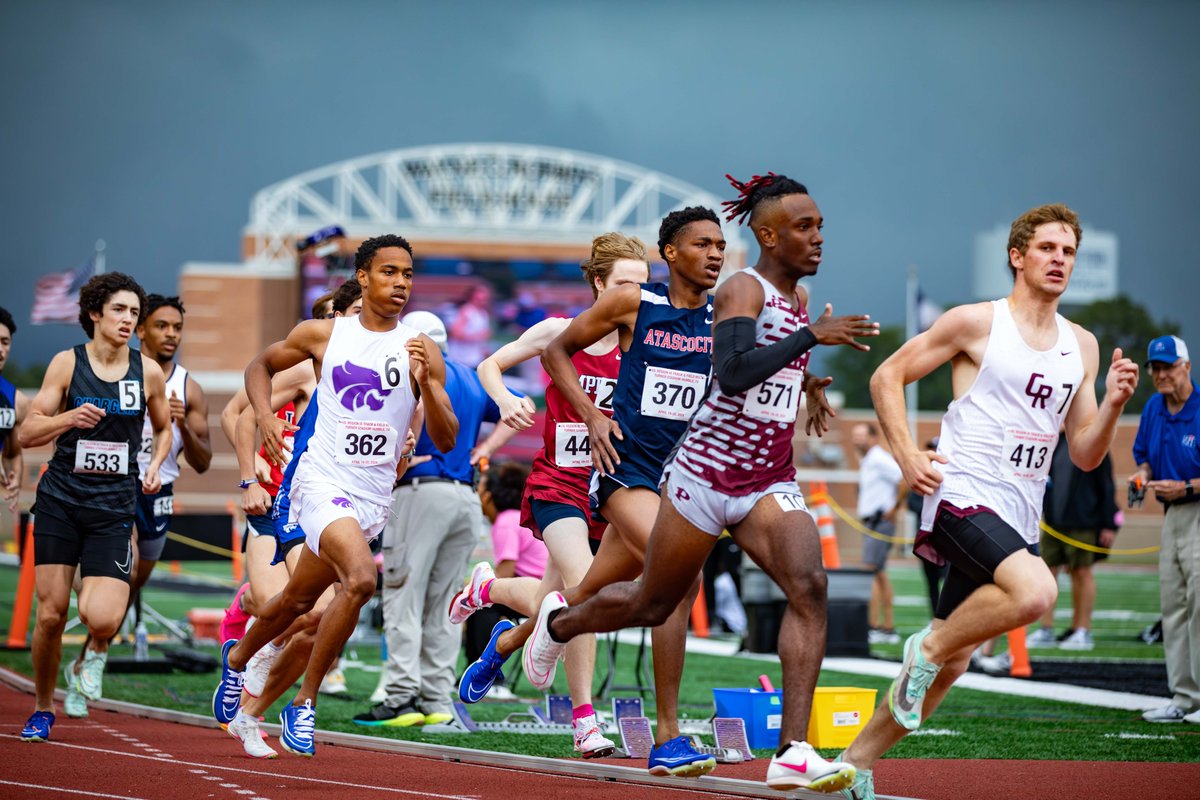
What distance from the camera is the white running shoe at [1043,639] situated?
16375mm

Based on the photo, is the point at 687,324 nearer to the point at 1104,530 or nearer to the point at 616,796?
the point at 616,796

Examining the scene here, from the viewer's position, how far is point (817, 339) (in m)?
5.79

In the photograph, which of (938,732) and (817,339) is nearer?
(817,339)

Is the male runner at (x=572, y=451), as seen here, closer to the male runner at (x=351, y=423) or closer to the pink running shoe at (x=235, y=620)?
the male runner at (x=351, y=423)

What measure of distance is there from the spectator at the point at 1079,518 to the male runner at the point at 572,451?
8.48 metres

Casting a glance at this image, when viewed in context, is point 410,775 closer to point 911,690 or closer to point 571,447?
point 571,447

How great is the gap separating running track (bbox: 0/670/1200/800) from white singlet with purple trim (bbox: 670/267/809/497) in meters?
1.30

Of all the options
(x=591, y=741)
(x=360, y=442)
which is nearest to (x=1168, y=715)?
(x=591, y=741)

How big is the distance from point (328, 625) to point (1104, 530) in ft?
33.5

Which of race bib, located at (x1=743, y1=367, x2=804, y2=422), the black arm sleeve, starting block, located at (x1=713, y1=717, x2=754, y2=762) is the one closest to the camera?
the black arm sleeve

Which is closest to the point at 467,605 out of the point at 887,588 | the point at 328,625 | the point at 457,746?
the point at 457,746

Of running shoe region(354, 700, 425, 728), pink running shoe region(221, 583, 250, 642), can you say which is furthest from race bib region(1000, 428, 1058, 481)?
pink running shoe region(221, 583, 250, 642)

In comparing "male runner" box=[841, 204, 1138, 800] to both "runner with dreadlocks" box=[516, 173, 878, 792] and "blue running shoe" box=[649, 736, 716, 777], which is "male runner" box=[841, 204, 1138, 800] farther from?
"blue running shoe" box=[649, 736, 716, 777]

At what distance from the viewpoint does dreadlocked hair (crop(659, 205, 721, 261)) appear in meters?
7.18
